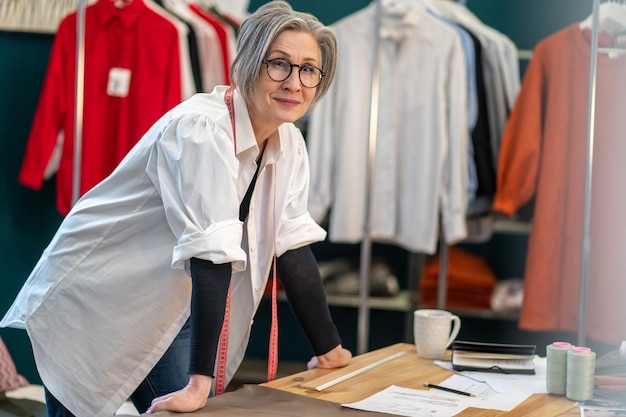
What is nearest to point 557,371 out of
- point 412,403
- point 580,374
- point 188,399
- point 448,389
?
point 580,374

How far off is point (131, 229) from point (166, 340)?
0.25m

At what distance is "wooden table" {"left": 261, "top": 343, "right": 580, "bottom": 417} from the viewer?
64.6 inches

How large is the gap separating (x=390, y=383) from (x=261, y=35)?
0.75 meters

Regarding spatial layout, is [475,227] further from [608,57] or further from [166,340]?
[166,340]

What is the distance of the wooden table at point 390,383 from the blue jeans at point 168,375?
0.24 m

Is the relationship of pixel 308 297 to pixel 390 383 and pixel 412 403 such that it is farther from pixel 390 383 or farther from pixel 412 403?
pixel 412 403

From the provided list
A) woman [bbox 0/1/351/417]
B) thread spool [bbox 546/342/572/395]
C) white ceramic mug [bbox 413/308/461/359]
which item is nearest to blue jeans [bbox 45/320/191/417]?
woman [bbox 0/1/351/417]

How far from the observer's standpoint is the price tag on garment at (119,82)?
155 inches

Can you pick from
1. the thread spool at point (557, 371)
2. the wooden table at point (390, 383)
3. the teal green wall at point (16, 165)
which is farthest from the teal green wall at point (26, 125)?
the thread spool at point (557, 371)

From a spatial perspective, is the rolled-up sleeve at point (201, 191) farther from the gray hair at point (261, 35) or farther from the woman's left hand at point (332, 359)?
the woman's left hand at point (332, 359)

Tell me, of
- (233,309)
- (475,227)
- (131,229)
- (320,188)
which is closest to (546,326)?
(475,227)

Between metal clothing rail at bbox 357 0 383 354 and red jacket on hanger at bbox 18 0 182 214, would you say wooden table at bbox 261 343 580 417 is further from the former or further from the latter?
red jacket on hanger at bbox 18 0 182 214

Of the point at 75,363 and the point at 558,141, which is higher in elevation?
the point at 558,141

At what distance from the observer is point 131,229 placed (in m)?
1.87
